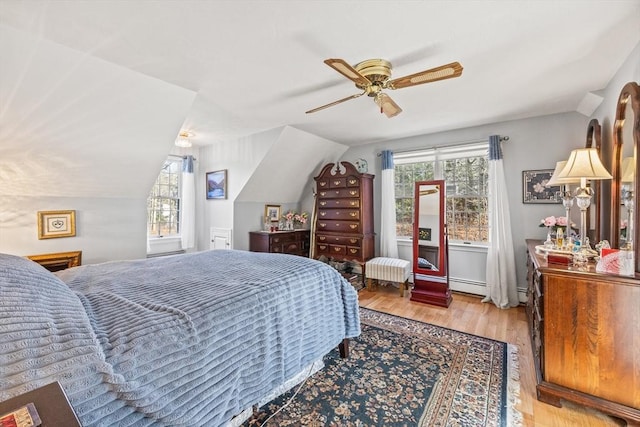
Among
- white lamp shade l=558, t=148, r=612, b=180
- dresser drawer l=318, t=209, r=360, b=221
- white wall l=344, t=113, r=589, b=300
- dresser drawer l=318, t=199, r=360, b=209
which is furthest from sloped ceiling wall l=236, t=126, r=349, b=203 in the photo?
white lamp shade l=558, t=148, r=612, b=180

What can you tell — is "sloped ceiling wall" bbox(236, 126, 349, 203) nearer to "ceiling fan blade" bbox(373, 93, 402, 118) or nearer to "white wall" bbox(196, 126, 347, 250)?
"white wall" bbox(196, 126, 347, 250)

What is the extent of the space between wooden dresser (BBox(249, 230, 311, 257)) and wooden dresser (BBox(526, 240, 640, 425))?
11.7 ft

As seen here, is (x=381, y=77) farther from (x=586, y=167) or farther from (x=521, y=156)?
(x=521, y=156)

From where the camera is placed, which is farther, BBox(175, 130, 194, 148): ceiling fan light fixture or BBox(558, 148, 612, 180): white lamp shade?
BBox(175, 130, 194, 148): ceiling fan light fixture

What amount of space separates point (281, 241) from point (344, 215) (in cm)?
118

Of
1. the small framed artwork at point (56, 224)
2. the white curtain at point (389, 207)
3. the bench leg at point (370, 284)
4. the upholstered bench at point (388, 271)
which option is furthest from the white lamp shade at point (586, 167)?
the small framed artwork at point (56, 224)

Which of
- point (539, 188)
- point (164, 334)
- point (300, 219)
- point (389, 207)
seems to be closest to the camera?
point (164, 334)

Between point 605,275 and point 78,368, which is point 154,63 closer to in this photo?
point 78,368

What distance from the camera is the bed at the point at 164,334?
883mm

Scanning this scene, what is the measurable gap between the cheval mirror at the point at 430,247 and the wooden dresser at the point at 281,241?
2.13 metres

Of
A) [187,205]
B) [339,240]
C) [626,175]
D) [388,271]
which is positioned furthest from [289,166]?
[626,175]

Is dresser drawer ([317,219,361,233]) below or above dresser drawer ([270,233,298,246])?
above

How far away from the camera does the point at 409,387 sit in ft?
6.55

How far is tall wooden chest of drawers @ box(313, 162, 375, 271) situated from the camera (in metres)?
4.45
